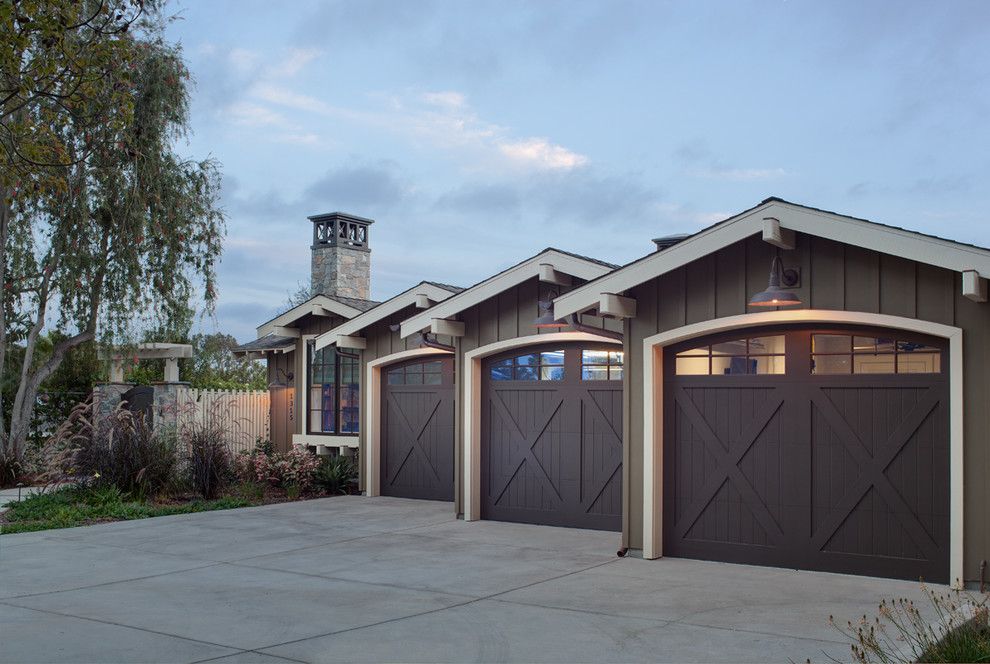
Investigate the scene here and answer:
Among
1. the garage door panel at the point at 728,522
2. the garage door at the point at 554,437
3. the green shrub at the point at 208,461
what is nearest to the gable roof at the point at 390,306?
the garage door at the point at 554,437

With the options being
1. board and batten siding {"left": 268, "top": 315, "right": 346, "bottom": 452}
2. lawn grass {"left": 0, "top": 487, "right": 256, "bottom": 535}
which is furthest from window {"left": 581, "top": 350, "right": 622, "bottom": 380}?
board and batten siding {"left": 268, "top": 315, "right": 346, "bottom": 452}

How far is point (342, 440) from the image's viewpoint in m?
17.3

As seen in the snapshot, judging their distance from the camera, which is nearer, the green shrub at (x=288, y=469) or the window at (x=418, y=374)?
the window at (x=418, y=374)

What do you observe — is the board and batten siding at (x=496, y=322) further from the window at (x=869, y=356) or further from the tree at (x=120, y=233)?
the tree at (x=120, y=233)

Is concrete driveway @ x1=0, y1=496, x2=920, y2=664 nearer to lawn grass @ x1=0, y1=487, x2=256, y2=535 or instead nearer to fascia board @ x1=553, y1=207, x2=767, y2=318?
lawn grass @ x1=0, y1=487, x2=256, y2=535

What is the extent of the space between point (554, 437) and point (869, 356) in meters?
4.71

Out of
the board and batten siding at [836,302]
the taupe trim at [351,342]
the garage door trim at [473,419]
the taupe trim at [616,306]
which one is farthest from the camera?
the taupe trim at [351,342]

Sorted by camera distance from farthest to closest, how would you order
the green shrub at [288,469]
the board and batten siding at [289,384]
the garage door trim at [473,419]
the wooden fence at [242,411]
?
the board and batten siding at [289,384]
the wooden fence at [242,411]
the green shrub at [288,469]
the garage door trim at [473,419]

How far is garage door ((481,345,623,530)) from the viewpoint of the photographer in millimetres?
12508

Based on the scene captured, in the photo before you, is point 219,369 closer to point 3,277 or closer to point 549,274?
point 3,277

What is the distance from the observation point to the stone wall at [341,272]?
19688mm

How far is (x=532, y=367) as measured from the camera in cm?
1338

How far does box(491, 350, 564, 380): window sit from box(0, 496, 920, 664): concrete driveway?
7.09 ft

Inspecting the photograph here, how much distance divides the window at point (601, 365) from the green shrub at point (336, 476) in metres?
5.93
